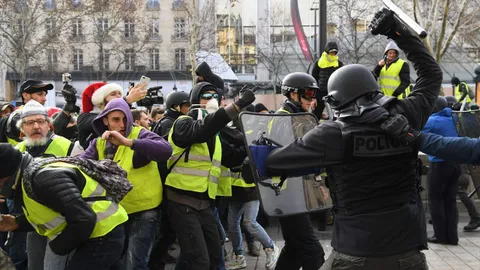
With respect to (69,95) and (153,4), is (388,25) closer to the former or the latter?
(69,95)

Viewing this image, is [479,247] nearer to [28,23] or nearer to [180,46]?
[28,23]

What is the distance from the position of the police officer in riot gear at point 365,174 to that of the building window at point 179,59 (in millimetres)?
51560

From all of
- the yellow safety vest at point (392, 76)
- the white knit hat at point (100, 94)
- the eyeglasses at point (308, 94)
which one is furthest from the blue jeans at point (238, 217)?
the yellow safety vest at point (392, 76)

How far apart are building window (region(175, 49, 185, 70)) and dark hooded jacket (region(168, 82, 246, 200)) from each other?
49.1m

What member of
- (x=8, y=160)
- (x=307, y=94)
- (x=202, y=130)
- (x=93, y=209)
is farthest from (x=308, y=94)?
(x=8, y=160)

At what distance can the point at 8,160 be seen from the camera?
3.91 metres

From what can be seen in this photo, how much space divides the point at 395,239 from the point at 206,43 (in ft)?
143

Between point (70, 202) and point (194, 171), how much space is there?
6.30 feet

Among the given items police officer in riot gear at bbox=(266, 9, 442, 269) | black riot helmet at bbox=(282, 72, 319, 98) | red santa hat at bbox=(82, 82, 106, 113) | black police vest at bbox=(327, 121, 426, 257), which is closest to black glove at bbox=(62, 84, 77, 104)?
red santa hat at bbox=(82, 82, 106, 113)

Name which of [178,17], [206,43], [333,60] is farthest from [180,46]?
[333,60]

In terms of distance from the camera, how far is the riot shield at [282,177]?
4254 mm

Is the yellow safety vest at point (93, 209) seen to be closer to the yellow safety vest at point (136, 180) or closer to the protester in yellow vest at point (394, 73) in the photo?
the yellow safety vest at point (136, 180)

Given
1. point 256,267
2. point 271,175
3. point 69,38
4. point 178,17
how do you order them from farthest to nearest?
point 178,17 → point 69,38 → point 256,267 → point 271,175

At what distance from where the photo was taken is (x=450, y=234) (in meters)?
8.62
